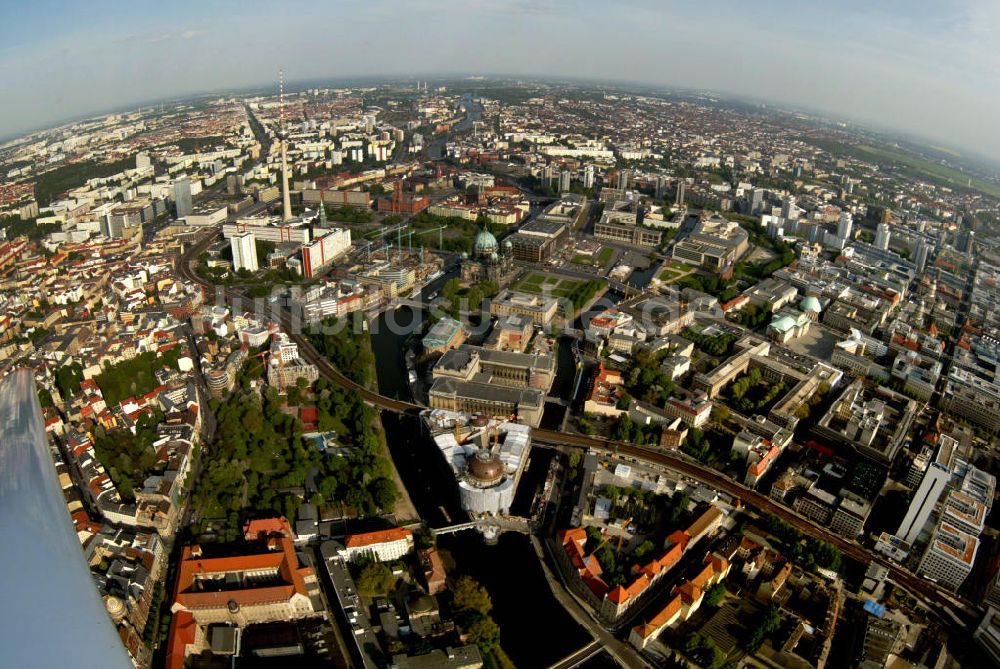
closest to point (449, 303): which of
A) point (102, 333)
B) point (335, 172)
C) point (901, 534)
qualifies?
point (102, 333)

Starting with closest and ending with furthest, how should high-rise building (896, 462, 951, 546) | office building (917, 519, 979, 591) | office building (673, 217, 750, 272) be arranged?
office building (917, 519, 979, 591)
high-rise building (896, 462, 951, 546)
office building (673, 217, 750, 272)

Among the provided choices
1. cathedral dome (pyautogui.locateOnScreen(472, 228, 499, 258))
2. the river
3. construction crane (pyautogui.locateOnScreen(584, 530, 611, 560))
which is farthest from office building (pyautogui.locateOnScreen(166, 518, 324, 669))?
the river

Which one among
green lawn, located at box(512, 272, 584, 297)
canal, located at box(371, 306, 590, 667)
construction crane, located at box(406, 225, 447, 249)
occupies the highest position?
construction crane, located at box(406, 225, 447, 249)

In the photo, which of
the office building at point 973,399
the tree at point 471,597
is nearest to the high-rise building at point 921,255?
the office building at point 973,399

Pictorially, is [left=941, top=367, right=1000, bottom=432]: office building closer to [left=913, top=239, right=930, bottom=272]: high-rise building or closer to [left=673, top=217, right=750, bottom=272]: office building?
[left=673, top=217, right=750, bottom=272]: office building

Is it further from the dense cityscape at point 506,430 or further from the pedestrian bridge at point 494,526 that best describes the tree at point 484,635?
the pedestrian bridge at point 494,526

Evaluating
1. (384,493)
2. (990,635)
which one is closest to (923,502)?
(990,635)
